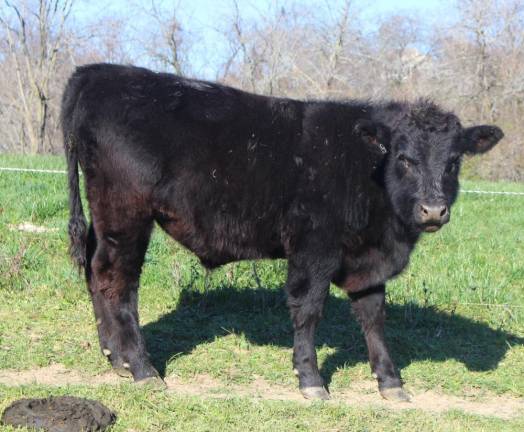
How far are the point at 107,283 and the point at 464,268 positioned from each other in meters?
4.60

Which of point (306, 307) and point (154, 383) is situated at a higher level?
point (306, 307)

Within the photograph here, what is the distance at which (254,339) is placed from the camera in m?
6.75

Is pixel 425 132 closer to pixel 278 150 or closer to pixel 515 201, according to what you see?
pixel 278 150

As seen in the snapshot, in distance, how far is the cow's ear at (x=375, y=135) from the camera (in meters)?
5.67

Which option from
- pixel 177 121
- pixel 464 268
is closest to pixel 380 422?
pixel 177 121

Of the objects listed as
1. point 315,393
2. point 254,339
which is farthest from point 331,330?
point 315,393

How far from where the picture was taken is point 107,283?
18.6 ft

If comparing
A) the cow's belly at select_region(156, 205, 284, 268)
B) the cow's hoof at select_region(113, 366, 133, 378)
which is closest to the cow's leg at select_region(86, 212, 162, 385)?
the cow's hoof at select_region(113, 366, 133, 378)

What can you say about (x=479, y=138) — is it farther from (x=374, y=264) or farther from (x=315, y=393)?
(x=315, y=393)

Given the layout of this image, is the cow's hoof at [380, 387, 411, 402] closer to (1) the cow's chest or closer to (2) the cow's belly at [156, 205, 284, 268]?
(1) the cow's chest

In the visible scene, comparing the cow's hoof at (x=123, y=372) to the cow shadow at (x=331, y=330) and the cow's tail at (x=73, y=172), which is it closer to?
the cow shadow at (x=331, y=330)

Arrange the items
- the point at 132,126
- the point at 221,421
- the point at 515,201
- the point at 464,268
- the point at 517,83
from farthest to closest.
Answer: the point at 517,83 < the point at 515,201 < the point at 464,268 < the point at 132,126 < the point at 221,421

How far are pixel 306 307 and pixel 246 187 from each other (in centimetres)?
101

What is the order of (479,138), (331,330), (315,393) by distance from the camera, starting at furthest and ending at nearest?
1. (331,330)
2. (479,138)
3. (315,393)
